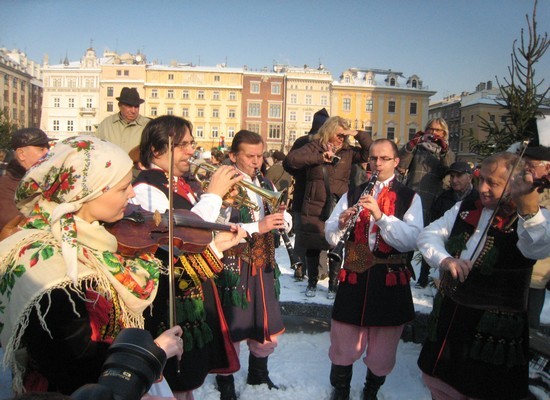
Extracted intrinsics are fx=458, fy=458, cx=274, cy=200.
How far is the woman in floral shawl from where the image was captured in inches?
60.3

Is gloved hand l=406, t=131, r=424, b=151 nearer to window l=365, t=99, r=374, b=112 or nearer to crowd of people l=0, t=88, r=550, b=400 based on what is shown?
crowd of people l=0, t=88, r=550, b=400

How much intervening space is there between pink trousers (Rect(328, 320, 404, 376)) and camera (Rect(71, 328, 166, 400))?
2392 mm

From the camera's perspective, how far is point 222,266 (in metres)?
2.95

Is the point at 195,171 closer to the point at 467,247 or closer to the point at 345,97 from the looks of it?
the point at 467,247

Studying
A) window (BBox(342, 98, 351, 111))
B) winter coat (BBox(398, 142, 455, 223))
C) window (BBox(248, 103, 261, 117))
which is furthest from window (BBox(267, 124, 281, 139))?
winter coat (BBox(398, 142, 455, 223))

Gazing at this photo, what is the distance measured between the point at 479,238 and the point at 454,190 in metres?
3.27

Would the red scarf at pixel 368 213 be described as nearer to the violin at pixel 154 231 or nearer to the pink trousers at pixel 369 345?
the pink trousers at pixel 369 345

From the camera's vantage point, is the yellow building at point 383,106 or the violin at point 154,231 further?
the yellow building at point 383,106

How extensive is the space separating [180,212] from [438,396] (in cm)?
198

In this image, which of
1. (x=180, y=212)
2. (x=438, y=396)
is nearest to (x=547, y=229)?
(x=438, y=396)

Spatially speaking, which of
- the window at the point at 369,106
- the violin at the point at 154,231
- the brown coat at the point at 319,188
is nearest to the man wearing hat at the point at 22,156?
the violin at the point at 154,231

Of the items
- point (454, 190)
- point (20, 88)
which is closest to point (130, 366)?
point (454, 190)

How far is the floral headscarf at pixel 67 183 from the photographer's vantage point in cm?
167

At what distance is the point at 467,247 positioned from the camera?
9.05 feet
